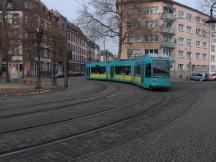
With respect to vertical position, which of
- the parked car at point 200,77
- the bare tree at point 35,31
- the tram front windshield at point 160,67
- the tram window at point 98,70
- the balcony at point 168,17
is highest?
the balcony at point 168,17

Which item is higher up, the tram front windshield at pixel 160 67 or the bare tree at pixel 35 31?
the bare tree at pixel 35 31

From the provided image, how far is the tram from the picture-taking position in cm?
2944

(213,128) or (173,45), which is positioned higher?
(173,45)

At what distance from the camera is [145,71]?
3031cm

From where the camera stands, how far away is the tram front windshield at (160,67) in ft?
96.5

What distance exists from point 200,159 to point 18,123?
649 centimetres

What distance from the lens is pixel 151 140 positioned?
902 cm

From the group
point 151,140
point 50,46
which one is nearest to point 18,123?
point 151,140

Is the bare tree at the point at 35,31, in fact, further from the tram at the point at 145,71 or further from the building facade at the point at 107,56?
the building facade at the point at 107,56

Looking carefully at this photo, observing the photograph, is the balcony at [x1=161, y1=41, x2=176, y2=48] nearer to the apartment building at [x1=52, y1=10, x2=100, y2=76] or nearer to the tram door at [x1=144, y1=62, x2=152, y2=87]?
the apartment building at [x1=52, y1=10, x2=100, y2=76]

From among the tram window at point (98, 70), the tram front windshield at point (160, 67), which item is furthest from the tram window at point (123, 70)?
the tram front windshield at point (160, 67)

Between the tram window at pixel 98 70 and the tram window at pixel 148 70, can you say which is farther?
the tram window at pixel 98 70

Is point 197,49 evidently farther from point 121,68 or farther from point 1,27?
point 1,27

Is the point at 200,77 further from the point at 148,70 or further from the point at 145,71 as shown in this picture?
the point at 148,70
